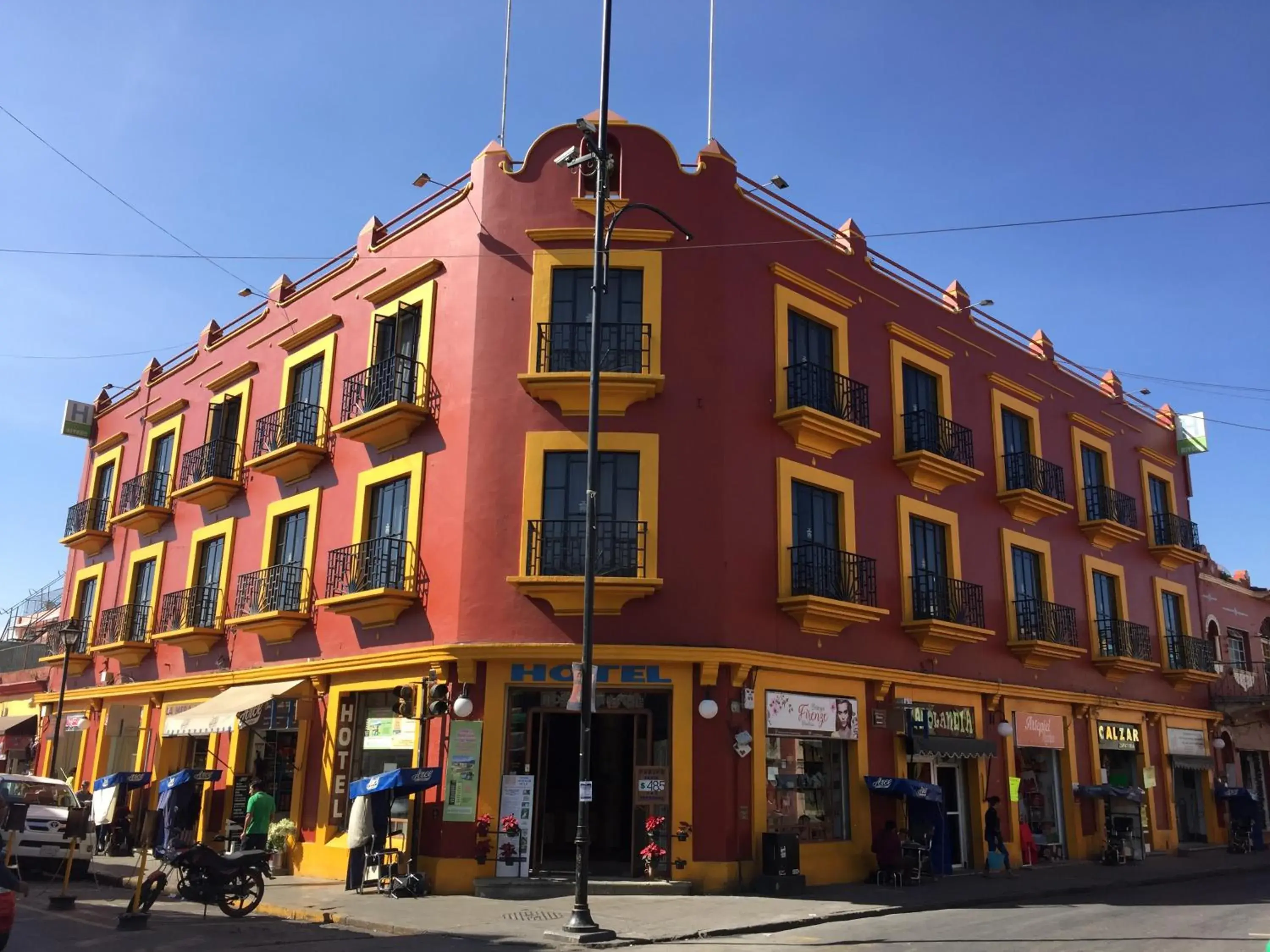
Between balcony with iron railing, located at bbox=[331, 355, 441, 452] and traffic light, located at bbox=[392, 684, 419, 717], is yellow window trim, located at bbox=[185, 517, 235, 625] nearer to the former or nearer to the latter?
balcony with iron railing, located at bbox=[331, 355, 441, 452]

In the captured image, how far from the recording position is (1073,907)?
16.5 m

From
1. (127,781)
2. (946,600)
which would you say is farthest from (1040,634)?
(127,781)

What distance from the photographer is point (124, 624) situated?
2812cm

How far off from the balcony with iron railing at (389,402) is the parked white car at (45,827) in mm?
8269

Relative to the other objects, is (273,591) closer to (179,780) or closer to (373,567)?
(373,567)

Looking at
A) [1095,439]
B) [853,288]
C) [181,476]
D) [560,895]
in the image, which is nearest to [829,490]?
[853,288]

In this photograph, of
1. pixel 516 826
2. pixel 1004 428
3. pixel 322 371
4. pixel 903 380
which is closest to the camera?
pixel 516 826

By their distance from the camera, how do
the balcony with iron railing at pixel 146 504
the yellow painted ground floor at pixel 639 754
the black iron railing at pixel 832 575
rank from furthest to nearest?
the balcony with iron railing at pixel 146 504, the black iron railing at pixel 832 575, the yellow painted ground floor at pixel 639 754

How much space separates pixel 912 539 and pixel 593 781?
8.79 meters

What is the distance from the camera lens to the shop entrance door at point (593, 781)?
1778 cm

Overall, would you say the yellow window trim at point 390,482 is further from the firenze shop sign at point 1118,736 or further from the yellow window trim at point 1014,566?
the firenze shop sign at point 1118,736

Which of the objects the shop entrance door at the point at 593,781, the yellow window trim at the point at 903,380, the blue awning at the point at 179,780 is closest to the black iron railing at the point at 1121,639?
the yellow window trim at the point at 903,380

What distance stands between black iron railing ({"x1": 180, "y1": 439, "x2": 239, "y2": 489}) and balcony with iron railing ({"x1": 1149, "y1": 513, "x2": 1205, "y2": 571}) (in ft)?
82.4

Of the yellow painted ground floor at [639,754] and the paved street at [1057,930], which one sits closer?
the paved street at [1057,930]
